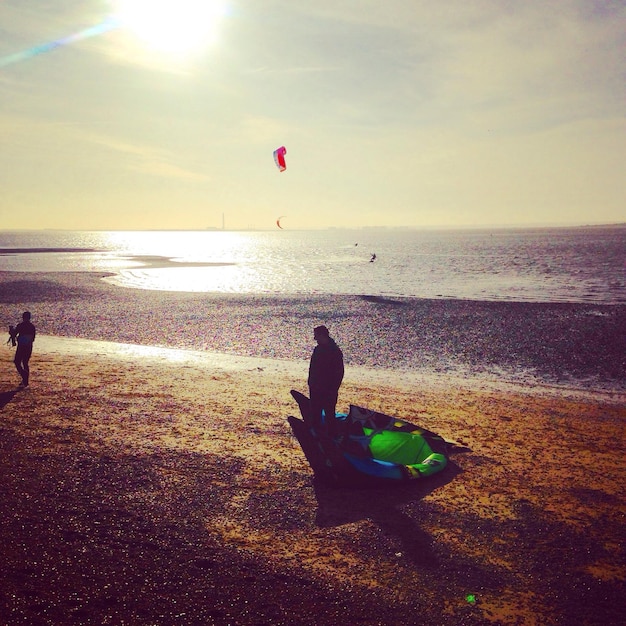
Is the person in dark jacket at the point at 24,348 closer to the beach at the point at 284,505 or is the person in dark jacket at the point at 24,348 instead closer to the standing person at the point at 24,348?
the standing person at the point at 24,348

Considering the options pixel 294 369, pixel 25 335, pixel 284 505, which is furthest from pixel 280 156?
pixel 284 505

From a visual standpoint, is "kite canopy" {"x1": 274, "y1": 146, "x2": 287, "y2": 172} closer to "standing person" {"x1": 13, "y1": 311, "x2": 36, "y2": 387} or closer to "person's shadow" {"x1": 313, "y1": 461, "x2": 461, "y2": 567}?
"standing person" {"x1": 13, "y1": 311, "x2": 36, "y2": 387}

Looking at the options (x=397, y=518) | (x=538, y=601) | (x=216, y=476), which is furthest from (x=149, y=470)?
(x=538, y=601)

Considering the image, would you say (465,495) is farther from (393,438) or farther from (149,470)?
(149,470)

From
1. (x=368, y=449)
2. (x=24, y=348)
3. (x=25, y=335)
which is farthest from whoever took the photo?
(x=25, y=335)

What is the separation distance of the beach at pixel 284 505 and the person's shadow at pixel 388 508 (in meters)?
0.03

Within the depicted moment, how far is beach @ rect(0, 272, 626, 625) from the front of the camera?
17.0 feet

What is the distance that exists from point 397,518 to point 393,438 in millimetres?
2408

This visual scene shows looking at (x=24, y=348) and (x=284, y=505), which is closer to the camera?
(x=284, y=505)

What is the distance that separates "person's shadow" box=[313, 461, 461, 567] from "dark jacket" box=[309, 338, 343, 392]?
1.58m

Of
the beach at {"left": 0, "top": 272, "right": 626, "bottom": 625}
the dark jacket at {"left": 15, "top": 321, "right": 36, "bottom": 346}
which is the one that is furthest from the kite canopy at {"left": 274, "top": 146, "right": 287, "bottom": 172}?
the dark jacket at {"left": 15, "top": 321, "right": 36, "bottom": 346}

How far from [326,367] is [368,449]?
162cm

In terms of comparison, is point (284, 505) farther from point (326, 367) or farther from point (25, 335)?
point (25, 335)

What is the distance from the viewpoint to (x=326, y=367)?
8.64 meters
